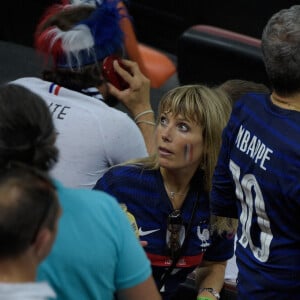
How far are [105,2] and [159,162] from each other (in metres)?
0.62

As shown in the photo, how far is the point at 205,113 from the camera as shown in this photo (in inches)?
87.7

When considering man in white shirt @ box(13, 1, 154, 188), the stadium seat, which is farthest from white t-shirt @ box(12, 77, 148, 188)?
the stadium seat

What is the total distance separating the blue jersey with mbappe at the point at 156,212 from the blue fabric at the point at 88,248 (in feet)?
2.15

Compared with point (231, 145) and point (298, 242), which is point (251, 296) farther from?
point (231, 145)

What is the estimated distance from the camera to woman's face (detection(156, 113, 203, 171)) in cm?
222

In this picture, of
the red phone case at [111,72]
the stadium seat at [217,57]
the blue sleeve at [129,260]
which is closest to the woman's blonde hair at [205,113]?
the red phone case at [111,72]

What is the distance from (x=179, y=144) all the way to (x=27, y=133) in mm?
880

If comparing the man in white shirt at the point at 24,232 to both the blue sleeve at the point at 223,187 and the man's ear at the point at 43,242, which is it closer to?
the man's ear at the point at 43,242

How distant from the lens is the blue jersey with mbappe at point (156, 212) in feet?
7.14

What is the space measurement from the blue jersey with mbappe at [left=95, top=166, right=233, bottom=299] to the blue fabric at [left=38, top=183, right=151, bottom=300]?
2.15 ft

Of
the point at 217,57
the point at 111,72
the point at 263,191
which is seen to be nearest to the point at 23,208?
the point at 263,191

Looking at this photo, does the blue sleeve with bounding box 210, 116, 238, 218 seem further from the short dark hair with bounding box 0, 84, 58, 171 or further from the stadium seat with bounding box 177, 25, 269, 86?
the stadium seat with bounding box 177, 25, 269, 86

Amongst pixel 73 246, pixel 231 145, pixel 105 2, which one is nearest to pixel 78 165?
pixel 231 145

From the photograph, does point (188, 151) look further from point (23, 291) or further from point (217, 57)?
point (217, 57)
